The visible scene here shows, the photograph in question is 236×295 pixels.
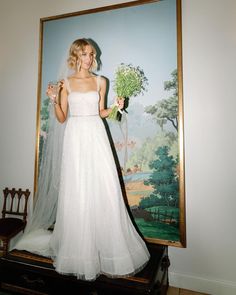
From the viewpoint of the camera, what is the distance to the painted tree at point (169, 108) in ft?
7.35

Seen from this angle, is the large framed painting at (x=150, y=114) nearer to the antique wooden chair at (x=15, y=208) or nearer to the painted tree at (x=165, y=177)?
the painted tree at (x=165, y=177)

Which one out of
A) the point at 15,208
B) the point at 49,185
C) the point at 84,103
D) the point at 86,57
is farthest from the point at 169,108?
the point at 15,208

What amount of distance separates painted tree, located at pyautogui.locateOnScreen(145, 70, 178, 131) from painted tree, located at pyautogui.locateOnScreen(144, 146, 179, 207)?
0.28 meters

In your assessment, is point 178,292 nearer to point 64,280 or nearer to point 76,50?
point 64,280

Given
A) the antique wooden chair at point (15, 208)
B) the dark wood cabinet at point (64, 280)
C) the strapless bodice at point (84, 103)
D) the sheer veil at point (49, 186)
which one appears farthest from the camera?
the antique wooden chair at point (15, 208)

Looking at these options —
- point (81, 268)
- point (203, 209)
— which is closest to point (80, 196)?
point (81, 268)

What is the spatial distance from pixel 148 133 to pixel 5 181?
2.00 m

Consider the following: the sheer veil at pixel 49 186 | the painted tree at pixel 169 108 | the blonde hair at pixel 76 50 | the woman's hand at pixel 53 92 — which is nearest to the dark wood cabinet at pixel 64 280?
the sheer veil at pixel 49 186

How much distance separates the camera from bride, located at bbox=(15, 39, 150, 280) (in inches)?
68.6

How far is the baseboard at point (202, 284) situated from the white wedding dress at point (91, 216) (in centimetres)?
60

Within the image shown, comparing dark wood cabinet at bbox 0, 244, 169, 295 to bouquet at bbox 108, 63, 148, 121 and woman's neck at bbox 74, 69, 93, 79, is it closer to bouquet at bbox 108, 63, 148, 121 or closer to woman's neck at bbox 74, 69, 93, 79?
bouquet at bbox 108, 63, 148, 121

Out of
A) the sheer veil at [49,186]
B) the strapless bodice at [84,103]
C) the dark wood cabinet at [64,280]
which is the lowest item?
the dark wood cabinet at [64,280]

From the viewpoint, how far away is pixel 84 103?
205cm

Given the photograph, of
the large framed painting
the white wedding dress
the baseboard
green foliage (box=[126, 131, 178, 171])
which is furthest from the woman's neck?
the baseboard
